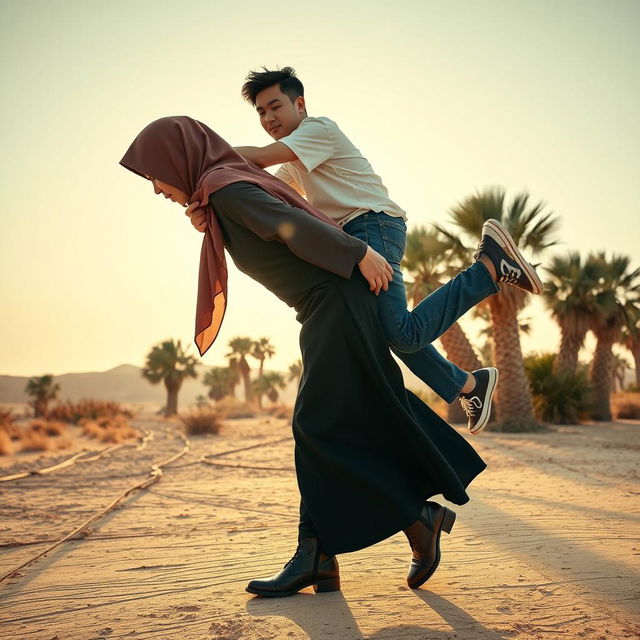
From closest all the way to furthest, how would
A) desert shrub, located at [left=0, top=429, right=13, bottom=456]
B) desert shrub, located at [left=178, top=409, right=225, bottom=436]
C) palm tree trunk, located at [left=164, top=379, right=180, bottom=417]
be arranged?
desert shrub, located at [left=0, top=429, right=13, bottom=456], desert shrub, located at [left=178, top=409, right=225, bottom=436], palm tree trunk, located at [left=164, top=379, right=180, bottom=417]

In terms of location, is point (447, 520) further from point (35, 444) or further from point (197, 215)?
point (35, 444)

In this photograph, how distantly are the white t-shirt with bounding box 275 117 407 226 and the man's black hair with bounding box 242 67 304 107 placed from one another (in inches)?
10.2

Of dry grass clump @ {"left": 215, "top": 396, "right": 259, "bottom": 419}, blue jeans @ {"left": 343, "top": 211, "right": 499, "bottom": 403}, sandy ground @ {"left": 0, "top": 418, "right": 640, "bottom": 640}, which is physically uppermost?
blue jeans @ {"left": 343, "top": 211, "right": 499, "bottom": 403}

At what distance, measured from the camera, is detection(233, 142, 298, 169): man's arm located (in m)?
2.64

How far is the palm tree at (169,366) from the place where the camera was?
1783 inches

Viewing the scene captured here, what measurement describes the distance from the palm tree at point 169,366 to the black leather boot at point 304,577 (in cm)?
4376

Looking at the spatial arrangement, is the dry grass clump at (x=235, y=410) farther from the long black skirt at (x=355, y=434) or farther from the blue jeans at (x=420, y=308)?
the long black skirt at (x=355, y=434)

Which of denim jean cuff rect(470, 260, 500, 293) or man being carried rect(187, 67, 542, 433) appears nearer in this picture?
man being carried rect(187, 67, 542, 433)

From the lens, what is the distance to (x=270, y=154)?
2658 millimetres

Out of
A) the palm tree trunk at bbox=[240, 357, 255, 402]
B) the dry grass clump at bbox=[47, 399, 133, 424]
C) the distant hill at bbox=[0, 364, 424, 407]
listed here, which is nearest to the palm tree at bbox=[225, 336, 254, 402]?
the palm tree trunk at bbox=[240, 357, 255, 402]

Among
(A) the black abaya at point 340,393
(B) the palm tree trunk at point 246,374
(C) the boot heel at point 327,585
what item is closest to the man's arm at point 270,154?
(A) the black abaya at point 340,393

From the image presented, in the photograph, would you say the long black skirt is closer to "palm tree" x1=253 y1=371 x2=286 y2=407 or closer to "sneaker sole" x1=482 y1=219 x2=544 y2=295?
"sneaker sole" x1=482 y1=219 x2=544 y2=295

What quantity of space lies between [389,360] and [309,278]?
19.8 inches

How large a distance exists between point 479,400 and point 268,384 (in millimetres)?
54545
